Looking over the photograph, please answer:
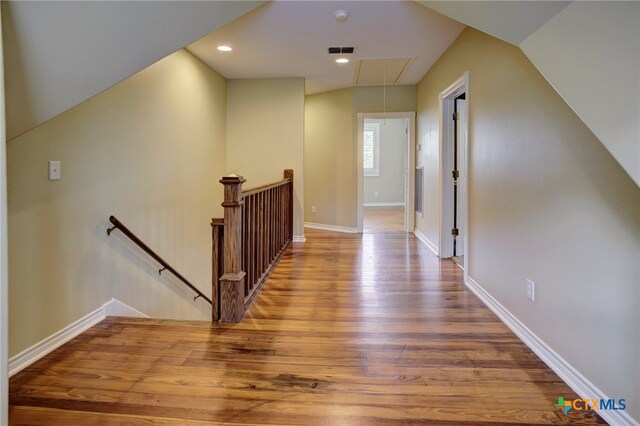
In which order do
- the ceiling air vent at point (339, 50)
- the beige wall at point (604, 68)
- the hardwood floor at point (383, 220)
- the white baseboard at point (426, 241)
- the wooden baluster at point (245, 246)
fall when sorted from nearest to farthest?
the beige wall at point (604, 68) < the wooden baluster at point (245, 246) < the ceiling air vent at point (339, 50) < the white baseboard at point (426, 241) < the hardwood floor at point (383, 220)

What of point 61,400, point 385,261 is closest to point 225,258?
point 61,400

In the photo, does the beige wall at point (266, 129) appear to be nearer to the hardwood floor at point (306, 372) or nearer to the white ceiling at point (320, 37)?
the white ceiling at point (320, 37)

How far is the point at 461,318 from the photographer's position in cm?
272

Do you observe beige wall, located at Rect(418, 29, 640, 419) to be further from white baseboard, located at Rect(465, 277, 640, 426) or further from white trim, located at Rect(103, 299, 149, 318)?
white trim, located at Rect(103, 299, 149, 318)

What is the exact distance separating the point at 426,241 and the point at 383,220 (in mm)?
2649

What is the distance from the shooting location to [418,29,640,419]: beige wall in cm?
156

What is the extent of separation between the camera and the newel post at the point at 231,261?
8.48 feet

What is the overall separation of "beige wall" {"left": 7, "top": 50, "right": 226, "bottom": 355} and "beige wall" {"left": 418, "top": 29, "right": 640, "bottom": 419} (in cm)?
287

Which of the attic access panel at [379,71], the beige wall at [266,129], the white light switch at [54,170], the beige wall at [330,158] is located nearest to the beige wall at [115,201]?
the white light switch at [54,170]

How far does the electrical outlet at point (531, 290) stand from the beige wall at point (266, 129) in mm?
3662

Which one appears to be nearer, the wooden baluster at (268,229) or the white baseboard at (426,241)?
the wooden baluster at (268,229)

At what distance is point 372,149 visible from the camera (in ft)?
33.3

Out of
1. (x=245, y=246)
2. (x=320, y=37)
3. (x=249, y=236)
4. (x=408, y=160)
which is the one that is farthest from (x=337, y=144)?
(x=245, y=246)

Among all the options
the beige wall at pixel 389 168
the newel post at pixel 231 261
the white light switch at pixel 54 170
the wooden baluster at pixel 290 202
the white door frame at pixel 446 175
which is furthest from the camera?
the beige wall at pixel 389 168
